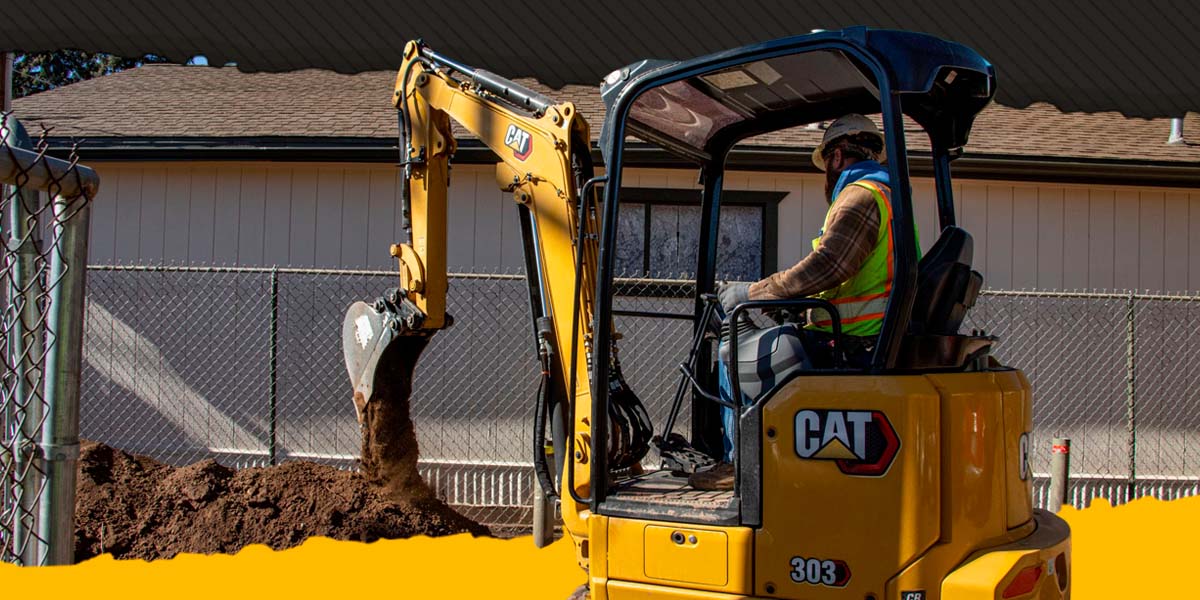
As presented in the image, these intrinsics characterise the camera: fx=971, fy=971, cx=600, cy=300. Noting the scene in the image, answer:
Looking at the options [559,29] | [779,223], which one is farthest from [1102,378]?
[559,29]

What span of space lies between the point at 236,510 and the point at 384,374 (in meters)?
2.34

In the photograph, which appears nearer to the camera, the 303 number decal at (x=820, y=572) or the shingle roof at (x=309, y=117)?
the 303 number decal at (x=820, y=572)

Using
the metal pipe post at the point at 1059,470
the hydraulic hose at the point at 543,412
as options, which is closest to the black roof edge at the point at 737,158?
the metal pipe post at the point at 1059,470

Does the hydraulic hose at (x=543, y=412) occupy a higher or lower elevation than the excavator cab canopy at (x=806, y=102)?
lower

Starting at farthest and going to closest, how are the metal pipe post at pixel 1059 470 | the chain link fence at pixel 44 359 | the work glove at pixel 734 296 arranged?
the metal pipe post at pixel 1059 470 → the work glove at pixel 734 296 → the chain link fence at pixel 44 359

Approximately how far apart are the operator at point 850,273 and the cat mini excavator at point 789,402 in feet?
0.50

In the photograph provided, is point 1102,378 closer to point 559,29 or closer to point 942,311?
point 559,29

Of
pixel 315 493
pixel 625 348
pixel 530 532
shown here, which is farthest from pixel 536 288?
pixel 625 348

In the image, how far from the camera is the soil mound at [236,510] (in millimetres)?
6539

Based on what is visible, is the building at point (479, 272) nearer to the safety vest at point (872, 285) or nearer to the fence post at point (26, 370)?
the safety vest at point (872, 285)

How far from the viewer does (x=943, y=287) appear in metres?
3.67

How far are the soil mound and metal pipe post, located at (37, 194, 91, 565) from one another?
11.2ft

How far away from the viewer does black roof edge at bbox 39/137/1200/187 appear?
9.48 m

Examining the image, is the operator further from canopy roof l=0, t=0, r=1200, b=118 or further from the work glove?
canopy roof l=0, t=0, r=1200, b=118
